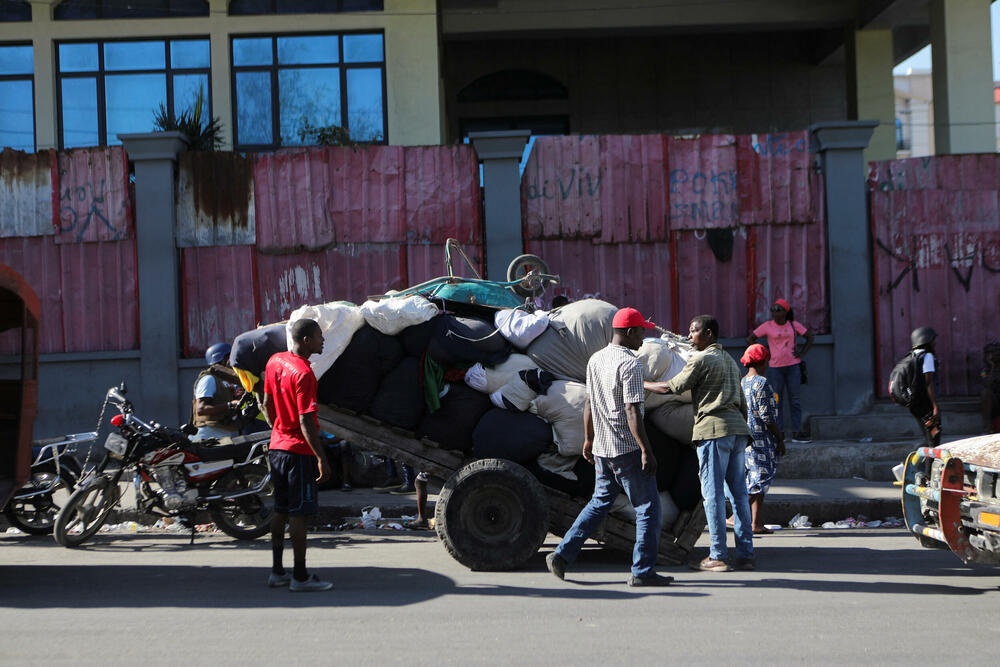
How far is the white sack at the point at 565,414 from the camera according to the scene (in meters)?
6.91

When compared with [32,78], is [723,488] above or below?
below

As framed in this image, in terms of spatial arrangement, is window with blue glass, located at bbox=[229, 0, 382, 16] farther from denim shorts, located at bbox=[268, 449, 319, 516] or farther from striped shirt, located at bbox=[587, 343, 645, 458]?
denim shorts, located at bbox=[268, 449, 319, 516]

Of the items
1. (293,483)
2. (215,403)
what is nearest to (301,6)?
(215,403)

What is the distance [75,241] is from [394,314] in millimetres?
6878

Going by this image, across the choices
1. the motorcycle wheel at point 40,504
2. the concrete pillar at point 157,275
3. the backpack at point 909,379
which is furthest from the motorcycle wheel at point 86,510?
the backpack at point 909,379

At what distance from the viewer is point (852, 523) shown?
29.2 ft

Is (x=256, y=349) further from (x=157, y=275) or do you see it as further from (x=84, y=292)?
(x=84, y=292)

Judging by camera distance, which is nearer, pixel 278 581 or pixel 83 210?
pixel 278 581

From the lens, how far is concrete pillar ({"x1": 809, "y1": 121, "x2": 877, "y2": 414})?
12.0 meters

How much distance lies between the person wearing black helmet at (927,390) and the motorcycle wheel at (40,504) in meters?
7.89

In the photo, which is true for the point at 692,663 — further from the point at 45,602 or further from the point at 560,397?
the point at 45,602

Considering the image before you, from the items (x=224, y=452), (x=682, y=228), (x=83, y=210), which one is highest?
(x=83, y=210)

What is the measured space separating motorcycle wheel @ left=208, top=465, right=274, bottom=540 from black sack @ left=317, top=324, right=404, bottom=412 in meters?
1.71

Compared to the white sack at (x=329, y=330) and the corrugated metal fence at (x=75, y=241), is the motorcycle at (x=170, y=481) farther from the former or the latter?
the corrugated metal fence at (x=75, y=241)
